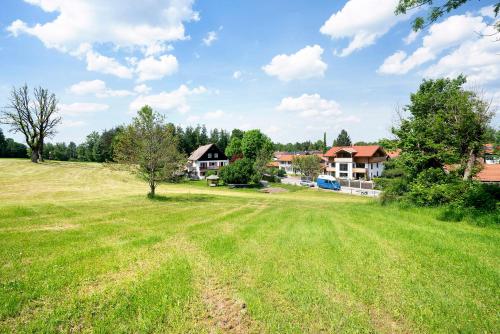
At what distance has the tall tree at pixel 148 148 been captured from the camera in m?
28.1

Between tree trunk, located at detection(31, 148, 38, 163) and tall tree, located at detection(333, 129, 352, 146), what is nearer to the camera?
tree trunk, located at detection(31, 148, 38, 163)

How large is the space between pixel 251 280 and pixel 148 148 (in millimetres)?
23936

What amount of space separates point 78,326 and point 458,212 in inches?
Answer: 714

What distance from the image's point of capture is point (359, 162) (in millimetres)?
73375

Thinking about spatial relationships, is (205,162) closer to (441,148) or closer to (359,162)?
(359,162)

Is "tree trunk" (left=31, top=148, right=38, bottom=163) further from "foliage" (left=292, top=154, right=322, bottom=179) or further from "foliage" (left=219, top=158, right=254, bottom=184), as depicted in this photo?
"foliage" (left=292, top=154, right=322, bottom=179)

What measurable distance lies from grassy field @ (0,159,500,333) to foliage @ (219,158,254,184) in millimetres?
49405

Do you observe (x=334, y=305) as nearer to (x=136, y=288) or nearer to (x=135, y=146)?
(x=136, y=288)

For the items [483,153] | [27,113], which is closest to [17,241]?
[483,153]

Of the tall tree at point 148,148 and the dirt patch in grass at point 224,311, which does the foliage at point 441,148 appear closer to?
the dirt patch in grass at point 224,311

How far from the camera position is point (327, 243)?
34.8ft

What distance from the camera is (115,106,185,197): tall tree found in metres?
28.1

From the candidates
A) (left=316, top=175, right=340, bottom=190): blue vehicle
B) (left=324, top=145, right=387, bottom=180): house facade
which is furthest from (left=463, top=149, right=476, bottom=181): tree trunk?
(left=324, top=145, right=387, bottom=180): house facade

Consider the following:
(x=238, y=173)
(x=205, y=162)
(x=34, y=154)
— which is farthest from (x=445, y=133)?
(x=34, y=154)
